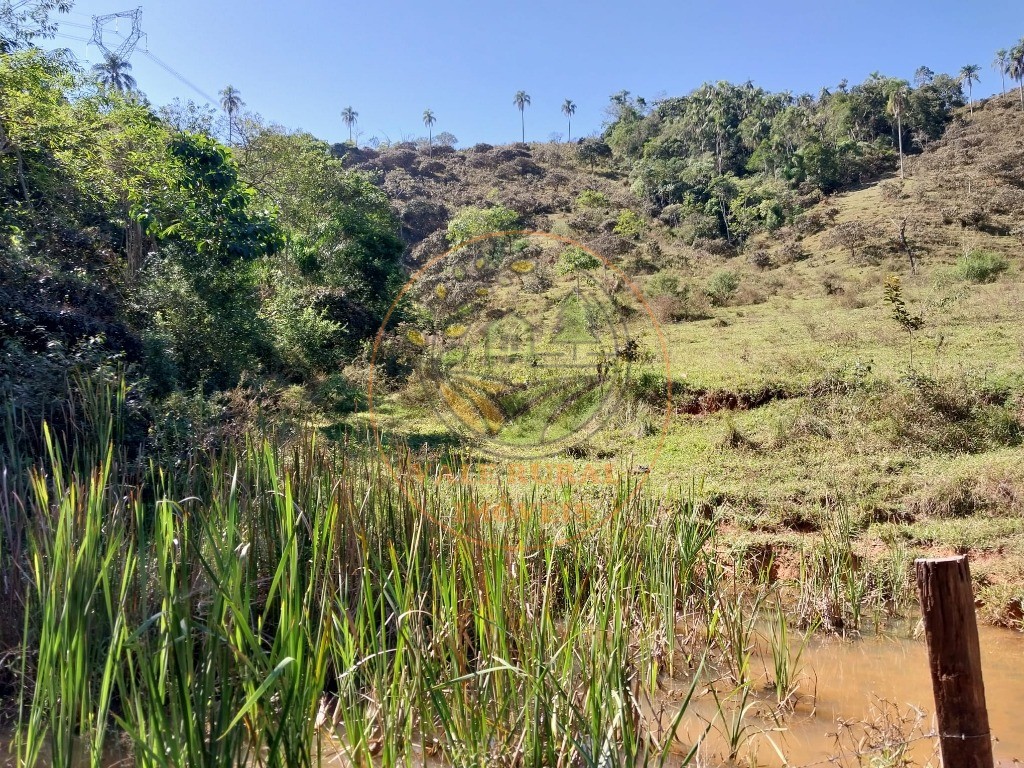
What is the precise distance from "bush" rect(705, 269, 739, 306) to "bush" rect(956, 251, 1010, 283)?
158 inches

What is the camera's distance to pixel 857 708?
9.59 feet

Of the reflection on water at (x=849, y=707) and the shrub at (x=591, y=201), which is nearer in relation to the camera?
the reflection on water at (x=849, y=707)

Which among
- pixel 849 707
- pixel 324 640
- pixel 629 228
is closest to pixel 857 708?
pixel 849 707

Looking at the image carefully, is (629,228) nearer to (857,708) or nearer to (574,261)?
(574,261)

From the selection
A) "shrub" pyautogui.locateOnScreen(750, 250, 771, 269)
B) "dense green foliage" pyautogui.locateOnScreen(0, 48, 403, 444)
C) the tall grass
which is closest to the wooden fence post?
the tall grass

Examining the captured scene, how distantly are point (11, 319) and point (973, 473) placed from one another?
23.0ft

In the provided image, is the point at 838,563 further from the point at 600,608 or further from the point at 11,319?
the point at 11,319

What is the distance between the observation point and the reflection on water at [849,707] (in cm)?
250

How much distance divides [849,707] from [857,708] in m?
0.03

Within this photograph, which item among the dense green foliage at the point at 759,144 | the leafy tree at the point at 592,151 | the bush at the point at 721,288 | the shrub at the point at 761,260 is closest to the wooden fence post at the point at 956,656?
the bush at the point at 721,288

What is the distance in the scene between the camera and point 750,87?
4228cm

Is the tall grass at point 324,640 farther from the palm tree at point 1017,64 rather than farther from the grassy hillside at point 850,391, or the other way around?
the palm tree at point 1017,64

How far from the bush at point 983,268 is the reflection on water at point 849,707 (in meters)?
11.3

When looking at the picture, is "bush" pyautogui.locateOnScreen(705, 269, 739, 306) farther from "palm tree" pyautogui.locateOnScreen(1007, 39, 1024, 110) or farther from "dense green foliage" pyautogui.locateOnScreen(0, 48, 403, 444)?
"palm tree" pyautogui.locateOnScreen(1007, 39, 1024, 110)
